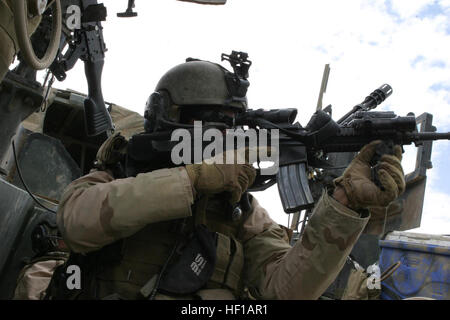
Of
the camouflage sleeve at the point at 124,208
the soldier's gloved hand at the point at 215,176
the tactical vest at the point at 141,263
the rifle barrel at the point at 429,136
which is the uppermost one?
the rifle barrel at the point at 429,136

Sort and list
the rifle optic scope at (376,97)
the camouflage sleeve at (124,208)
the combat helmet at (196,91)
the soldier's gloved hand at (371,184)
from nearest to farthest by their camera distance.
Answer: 1. the camouflage sleeve at (124,208)
2. the soldier's gloved hand at (371,184)
3. the combat helmet at (196,91)
4. the rifle optic scope at (376,97)

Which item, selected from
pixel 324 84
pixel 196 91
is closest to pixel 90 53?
pixel 196 91

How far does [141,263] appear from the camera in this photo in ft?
7.20

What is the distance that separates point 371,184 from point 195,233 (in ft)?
2.87

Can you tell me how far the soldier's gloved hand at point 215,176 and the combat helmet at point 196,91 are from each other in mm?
450

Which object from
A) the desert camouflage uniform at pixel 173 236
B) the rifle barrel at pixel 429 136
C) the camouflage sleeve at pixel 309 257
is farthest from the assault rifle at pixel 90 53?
the rifle barrel at pixel 429 136

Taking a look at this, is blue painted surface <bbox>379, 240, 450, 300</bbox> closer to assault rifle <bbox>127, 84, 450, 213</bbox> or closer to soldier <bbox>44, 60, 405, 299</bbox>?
assault rifle <bbox>127, 84, 450, 213</bbox>

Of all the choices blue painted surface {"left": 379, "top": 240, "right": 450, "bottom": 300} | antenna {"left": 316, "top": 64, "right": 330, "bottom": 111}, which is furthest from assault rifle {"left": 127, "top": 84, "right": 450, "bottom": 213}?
antenna {"left": 316, "top": 64, "right": 330, "bottom": 111}

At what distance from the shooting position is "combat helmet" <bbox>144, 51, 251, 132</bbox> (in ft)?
8.32

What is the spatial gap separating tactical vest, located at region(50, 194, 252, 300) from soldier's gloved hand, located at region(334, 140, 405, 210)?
2.23 ft

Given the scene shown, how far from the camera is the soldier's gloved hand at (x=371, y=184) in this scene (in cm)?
208

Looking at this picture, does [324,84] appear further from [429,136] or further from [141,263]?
[141,263]

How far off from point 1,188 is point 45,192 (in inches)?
49.0

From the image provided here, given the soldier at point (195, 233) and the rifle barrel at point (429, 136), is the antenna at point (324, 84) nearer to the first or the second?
the rifle barrel at point (429, 136)
